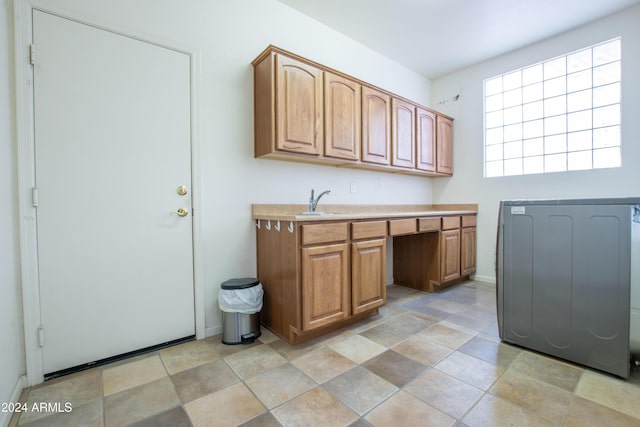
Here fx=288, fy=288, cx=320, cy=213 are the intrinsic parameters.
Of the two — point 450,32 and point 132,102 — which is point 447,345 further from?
point 450,32

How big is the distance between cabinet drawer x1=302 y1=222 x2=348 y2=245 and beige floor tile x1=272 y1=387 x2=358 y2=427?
896 mm

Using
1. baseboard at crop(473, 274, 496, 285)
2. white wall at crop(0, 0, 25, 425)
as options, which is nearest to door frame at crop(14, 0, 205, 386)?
white wall at crop(0, 0, 25, 425)

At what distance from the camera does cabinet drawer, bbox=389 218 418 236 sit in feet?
8.52

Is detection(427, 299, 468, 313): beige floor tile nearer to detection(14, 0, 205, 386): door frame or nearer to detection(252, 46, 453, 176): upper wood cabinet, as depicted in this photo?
detection(252, 46, 453, 176): upper wood cabinet

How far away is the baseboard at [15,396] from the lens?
125 centimetres

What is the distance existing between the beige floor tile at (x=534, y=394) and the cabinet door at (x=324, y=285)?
3.38 ft

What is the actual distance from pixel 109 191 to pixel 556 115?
14.1 ft

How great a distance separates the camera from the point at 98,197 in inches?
69.9

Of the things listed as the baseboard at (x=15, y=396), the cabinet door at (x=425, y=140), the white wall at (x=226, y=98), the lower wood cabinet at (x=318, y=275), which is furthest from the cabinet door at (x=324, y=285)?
the cabinet door at (x=425, y=140)

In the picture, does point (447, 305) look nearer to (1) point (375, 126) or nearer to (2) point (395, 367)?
(2) point (395, 367)

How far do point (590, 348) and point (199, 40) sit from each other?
3254mm

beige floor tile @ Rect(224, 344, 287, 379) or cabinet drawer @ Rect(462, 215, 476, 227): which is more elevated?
cabinet drawer @ Rect(462, 215, 476, 227)

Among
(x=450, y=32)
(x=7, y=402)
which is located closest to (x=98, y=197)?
→ (x=7, y=402)

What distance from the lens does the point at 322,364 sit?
1767mm
